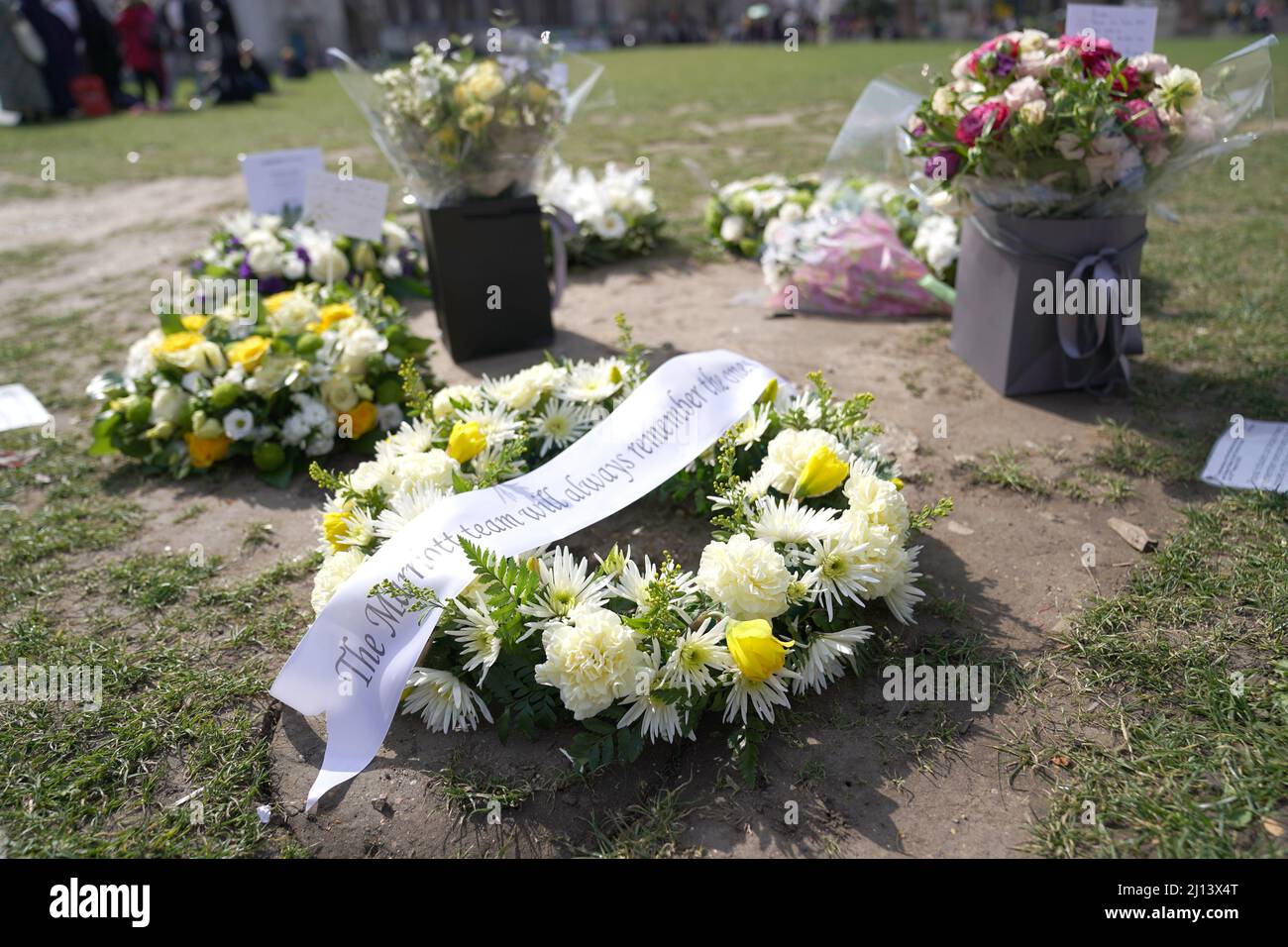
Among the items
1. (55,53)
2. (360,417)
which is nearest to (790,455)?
(360,417)

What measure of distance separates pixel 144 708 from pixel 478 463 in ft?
3.33

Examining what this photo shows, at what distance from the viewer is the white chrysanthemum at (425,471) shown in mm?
2418

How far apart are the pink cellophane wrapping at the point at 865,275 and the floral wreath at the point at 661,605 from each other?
7.15ft

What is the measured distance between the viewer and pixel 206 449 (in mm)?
3297

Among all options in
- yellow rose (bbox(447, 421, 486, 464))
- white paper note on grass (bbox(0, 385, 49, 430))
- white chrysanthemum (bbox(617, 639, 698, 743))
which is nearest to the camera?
white chrysanthemum (bbox(617, 639, 698, 743))

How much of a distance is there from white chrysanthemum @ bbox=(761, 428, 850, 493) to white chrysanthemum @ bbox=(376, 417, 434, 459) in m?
0.99

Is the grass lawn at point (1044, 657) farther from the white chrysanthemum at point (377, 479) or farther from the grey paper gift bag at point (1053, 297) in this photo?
the white chrysanthemum at point (377, 479)

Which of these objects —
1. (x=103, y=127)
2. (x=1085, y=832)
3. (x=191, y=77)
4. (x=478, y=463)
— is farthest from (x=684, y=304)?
(x=191, y=77)

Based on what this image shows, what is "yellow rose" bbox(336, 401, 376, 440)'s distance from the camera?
3328 mm

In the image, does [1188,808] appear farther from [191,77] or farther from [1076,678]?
[191,77]

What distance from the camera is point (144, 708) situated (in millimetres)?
2170

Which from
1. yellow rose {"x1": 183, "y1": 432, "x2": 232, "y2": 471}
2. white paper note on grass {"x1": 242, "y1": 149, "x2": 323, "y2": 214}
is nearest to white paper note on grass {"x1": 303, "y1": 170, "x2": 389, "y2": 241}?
white paper note on grass {"x1": 242, "y1": 149, "x2": 323, "y2": 214}

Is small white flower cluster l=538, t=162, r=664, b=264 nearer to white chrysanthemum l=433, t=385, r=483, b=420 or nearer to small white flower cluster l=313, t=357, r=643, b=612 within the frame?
small white flower cluster l=313, t=357, r=643, b=612
